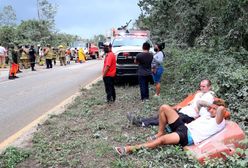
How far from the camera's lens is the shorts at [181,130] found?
598 cm

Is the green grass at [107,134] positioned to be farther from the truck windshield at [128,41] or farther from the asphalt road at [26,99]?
the truck windshield at [128,41]

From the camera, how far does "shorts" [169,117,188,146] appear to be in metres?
5.98

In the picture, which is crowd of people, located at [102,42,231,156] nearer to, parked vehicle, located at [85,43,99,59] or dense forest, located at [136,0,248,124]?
dense forest, located at [136,0,248,124]

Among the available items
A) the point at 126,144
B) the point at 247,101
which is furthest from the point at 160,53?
the point at 126,144

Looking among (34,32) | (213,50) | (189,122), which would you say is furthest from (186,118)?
(34,32)

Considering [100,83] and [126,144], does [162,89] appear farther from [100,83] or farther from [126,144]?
[126,144]

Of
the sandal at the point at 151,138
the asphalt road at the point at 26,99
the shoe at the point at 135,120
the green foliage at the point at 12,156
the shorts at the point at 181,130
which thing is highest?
the shorts at the point at 181,130

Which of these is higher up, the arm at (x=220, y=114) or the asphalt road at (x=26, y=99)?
the arm at (x=220, y=114)

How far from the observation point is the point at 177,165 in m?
5.43

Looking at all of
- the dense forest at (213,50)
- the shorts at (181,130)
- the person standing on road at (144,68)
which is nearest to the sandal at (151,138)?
the shorts at (181,130)

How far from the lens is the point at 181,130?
20.0 ft

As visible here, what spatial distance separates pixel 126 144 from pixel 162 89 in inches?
235

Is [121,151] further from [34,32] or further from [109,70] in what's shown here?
[34,32]

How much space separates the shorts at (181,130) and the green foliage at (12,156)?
2323mm
